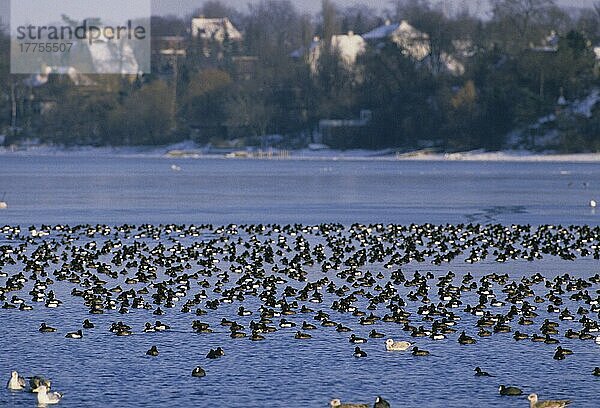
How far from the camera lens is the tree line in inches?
5945

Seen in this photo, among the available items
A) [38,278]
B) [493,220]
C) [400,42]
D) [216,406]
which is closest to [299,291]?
[38,278]

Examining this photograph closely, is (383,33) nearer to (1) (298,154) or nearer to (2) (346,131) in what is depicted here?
(2) (346,131)

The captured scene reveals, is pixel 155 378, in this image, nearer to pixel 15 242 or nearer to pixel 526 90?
pixel 15 242

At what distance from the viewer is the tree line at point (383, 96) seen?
151000 millimetres

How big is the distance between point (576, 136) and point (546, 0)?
125 ft

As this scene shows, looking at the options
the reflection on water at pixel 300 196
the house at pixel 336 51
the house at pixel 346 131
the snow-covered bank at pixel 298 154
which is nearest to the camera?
the reflection on water at pixel 300 196

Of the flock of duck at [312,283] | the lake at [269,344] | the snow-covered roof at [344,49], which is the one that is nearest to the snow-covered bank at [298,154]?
the snow-covered roof at [344,49]

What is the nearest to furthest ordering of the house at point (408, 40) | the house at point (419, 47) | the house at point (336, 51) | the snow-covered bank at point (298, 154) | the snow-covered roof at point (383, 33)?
the snow-covered bank at point (298, 154) < the house at point (419, 47) < the house at point (408, 40) < the house at point (336, 51) < the snow-covered roof at point (383, 33)

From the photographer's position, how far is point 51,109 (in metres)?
192

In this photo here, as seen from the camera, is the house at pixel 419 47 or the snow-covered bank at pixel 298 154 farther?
the house at pixel 419 47

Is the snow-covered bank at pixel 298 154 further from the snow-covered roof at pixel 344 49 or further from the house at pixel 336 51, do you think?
the snow-covered roof at pixel 344 49

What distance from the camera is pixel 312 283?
1277 inches

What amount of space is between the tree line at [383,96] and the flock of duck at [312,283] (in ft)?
346

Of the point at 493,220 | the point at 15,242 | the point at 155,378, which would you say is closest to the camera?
the point at 155,378
